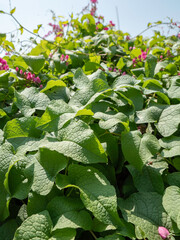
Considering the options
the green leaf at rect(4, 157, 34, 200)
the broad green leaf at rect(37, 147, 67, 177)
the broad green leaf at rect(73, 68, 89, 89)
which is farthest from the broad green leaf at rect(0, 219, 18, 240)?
the broad green leaf at rect(73, 68, 89, 89)

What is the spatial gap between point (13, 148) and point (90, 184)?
1.02 ft

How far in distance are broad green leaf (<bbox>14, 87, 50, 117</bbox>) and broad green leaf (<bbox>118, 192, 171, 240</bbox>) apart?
56cm

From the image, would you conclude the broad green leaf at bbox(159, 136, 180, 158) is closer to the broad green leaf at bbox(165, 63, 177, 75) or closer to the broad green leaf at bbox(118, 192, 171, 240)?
the broad green leaf at bbox(118, 192, 171, 240)

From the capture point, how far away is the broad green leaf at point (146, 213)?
0.68 m

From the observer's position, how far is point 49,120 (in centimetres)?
83

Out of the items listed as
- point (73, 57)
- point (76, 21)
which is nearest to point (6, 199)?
point (73, 57)

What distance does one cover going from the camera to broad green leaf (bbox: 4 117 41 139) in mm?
871

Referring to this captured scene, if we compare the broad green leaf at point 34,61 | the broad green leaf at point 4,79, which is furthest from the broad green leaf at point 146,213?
the broad green leaf at point 34,61

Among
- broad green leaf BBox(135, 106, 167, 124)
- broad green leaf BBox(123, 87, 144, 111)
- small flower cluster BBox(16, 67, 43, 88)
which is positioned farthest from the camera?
small flower cluster BBox(16, 67, 43, 88)

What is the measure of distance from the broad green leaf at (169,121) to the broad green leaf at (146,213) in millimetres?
269

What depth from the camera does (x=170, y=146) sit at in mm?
875

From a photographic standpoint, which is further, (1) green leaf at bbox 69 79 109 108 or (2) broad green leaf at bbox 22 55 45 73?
(2) broad green leaf at bbox 22 55 45 73

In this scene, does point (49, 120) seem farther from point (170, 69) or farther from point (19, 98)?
point (170, 69)

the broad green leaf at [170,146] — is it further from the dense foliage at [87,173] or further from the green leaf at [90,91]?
the green leaf at [90,91]
